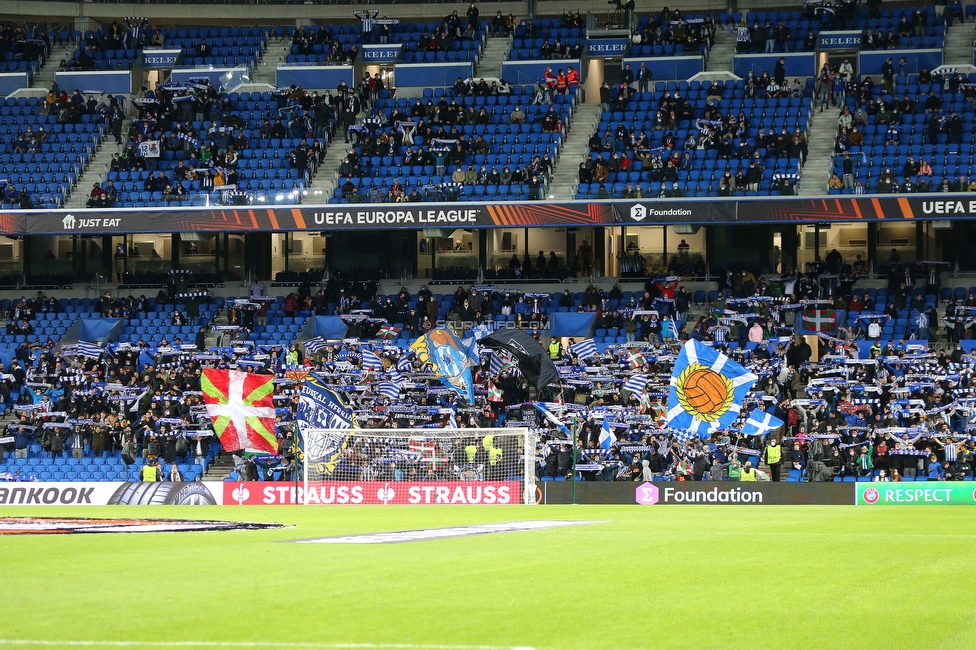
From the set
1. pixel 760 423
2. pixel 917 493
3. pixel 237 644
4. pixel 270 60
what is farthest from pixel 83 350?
pixel 237 644

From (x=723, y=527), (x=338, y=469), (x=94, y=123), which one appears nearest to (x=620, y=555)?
(x=723, y=527)

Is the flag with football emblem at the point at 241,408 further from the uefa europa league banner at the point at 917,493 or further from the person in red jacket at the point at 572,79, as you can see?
the person in red jacket at the point at 572,79

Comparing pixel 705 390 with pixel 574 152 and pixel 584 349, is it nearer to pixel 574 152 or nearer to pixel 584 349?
pixel 584 349

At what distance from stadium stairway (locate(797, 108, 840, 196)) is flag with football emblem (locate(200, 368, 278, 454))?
20024mm

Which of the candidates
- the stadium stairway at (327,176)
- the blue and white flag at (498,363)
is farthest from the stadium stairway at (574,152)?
the stadium stairway at (327,176)

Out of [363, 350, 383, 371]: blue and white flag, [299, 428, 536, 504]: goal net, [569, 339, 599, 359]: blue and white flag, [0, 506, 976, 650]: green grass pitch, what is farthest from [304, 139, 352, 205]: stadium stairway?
[0, 506, 976, 650]: green grass pitch

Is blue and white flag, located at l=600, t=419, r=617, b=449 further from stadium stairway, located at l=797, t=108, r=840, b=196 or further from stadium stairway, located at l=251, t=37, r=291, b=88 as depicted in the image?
stadium stairway, located at l=251, t=37, r=291, b=88

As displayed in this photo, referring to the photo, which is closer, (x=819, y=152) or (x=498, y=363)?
(x=498, y=363)

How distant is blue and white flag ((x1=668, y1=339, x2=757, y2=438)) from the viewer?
33.6m

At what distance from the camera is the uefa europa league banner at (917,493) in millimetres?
32594

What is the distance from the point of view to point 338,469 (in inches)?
1368

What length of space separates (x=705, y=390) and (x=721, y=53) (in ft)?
77.1

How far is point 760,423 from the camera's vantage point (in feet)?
113

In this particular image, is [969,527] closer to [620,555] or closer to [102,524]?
[620,555]
